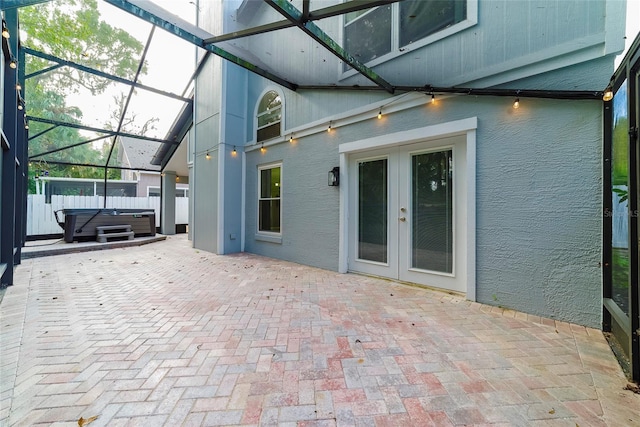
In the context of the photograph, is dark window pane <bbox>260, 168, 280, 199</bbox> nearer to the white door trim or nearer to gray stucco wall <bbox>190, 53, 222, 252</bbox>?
gray stucco wall <bbox>190, 53, 222, 252</bbox>

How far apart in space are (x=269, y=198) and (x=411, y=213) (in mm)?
3487

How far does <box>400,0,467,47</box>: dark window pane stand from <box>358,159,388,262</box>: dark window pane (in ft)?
6.01

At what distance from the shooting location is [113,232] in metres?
8.35

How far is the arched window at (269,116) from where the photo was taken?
5.99 m

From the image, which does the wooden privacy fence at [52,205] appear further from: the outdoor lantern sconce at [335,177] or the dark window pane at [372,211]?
the dark window pane at [372,211]

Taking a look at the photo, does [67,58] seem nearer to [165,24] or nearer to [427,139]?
[165,24]

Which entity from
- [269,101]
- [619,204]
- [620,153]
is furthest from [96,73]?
[619,204]

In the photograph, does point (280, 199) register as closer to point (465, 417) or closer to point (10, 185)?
point (10, 185)

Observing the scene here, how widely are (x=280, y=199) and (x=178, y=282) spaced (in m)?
2.64

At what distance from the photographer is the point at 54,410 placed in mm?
1424

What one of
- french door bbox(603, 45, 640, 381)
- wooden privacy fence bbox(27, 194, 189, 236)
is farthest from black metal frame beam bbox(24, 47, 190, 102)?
french door bbox(603, 45, 640, 381)

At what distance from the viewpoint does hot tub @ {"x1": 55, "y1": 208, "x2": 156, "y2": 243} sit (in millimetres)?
7664

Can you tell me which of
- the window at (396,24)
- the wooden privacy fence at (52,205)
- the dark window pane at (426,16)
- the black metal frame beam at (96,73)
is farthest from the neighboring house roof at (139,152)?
the dark window pane at (426,16)

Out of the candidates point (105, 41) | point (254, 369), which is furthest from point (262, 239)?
point (105, 41)
